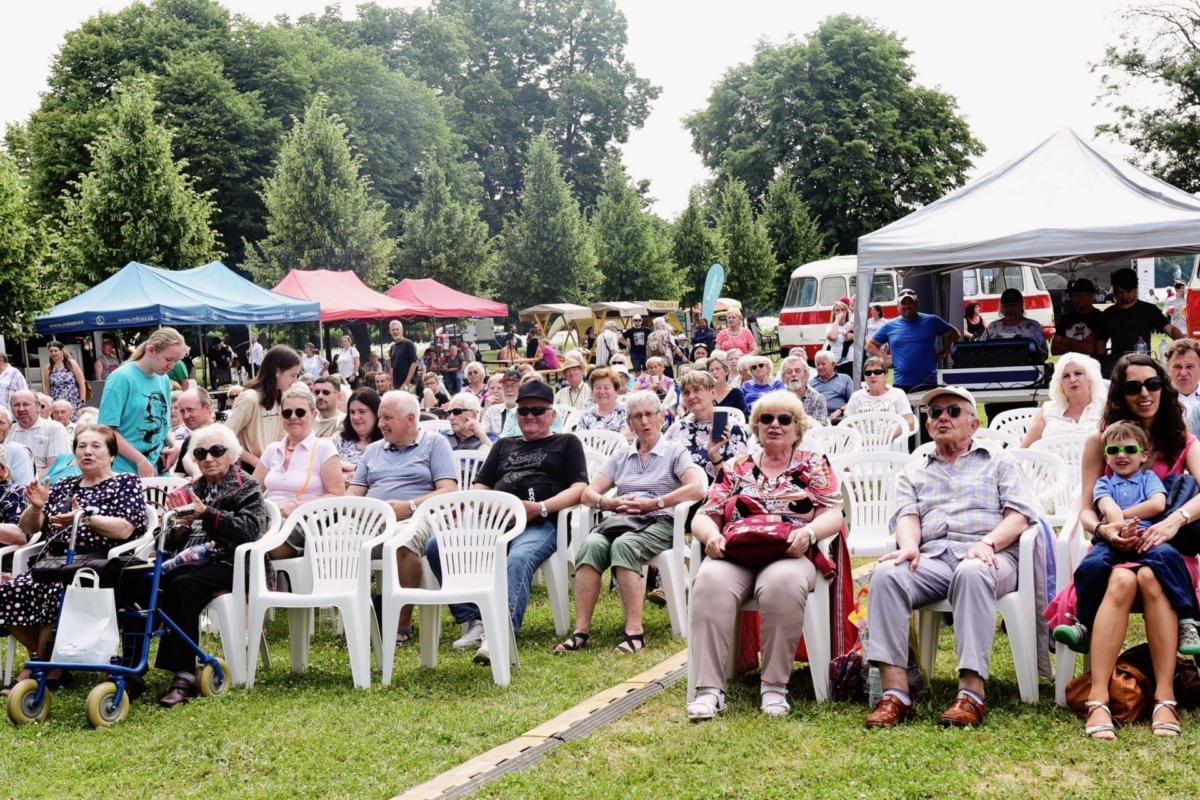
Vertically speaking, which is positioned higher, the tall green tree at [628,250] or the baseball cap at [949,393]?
the tall green tree at [628,250]

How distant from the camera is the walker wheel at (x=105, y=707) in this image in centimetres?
548

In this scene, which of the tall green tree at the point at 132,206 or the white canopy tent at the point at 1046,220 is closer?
the white canopy tent at the point at 1046,220

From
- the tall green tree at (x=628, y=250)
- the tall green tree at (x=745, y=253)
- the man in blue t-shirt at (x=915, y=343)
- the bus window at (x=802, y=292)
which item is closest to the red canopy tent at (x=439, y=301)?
the bus window at (x=802, y=292)

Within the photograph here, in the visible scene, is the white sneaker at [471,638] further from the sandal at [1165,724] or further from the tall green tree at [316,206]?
the tall green tree at [316,206]

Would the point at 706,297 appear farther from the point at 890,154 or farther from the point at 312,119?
the point at 890,154

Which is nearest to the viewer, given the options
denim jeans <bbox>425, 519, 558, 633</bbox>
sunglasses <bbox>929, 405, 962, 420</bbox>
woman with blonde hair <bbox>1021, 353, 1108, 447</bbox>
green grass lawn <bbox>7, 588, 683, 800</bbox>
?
green grass lawn <bbox>7, 588, 683, 800</bbox>

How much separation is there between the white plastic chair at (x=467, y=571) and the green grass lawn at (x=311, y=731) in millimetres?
149

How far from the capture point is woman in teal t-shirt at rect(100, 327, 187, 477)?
Result: 773 cm

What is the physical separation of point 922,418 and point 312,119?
1027 inches

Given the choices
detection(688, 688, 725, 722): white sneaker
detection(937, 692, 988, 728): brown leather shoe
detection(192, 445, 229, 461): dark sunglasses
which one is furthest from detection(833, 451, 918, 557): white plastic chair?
detection(192, 445, 229, 461): dark sunglasses

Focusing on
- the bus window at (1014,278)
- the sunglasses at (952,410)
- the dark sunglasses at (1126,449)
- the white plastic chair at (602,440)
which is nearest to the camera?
the dark sunglasses at (1126,449)

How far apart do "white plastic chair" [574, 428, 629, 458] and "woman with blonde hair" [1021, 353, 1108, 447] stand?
2.61 metres

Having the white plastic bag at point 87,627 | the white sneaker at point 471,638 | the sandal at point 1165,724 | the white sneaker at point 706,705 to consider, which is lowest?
the white sneaker at point 471,638

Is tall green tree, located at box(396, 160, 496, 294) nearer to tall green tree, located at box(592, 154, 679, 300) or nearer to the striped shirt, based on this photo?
tall green tree, located at box(592, 154, 679, 300)
